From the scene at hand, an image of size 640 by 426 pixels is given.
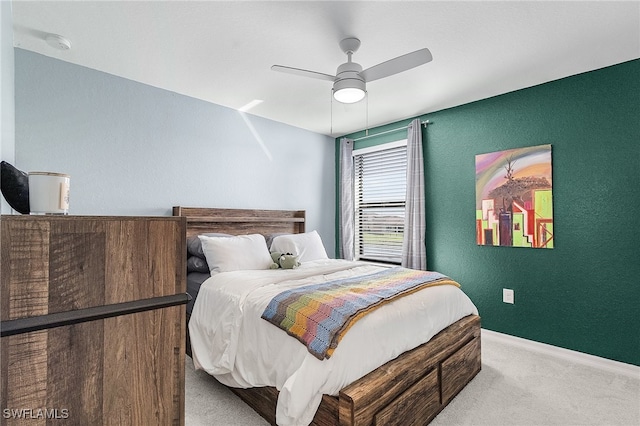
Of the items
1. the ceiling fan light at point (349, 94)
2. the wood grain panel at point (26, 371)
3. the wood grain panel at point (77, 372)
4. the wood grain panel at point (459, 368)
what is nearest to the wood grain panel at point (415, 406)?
the wood grain panel at point (459, 368)

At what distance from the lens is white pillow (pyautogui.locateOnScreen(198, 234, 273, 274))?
2.85 metres

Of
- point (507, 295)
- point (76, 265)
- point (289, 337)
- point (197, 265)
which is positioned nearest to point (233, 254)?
point (197, 265)

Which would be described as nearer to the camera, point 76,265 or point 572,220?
point 76,265

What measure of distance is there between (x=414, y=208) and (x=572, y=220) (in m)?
1.53

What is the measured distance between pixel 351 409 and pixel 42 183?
4.86 ft

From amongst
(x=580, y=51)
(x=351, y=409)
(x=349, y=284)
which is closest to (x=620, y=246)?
(x=580, y=51)

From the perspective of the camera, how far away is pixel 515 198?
326 cm

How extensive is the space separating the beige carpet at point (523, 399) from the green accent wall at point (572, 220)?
0.43 metres

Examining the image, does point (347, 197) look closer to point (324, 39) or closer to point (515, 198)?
point (515, 198)

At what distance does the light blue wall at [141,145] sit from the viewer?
2631mm

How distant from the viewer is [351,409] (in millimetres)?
1494

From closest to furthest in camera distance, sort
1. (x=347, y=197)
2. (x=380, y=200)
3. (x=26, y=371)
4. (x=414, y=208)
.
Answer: (x=26, y=371) → (x=414, y=208) → (x=380, y=200) → (x=347, y=197)

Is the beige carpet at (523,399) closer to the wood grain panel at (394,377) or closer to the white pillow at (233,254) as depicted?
the wood grain panel at (394,377)

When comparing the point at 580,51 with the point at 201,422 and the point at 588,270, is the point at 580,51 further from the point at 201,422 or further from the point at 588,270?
the point at 201,422
